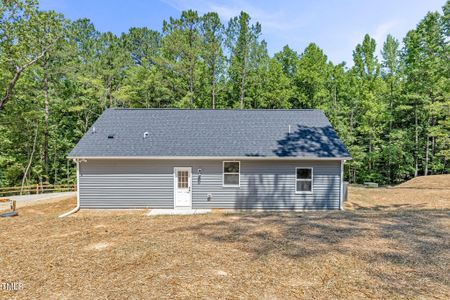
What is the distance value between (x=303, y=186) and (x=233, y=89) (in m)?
18.2

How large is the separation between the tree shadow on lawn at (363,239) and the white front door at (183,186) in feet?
16.0

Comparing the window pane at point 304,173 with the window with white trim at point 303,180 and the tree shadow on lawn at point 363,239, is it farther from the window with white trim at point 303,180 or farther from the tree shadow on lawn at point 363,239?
the tree shadow on lawn at point 363,239

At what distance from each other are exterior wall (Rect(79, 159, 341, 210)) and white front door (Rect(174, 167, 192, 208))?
0.19 metres

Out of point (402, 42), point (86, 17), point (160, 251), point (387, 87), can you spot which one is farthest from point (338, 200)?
point (86, 17)

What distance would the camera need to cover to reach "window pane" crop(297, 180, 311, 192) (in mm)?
12734

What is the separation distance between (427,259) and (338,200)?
324 inches

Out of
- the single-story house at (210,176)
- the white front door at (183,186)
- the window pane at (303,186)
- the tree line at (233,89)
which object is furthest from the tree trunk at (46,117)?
the window pane at (303,186)

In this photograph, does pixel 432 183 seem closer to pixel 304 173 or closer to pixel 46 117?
pixel 304 173

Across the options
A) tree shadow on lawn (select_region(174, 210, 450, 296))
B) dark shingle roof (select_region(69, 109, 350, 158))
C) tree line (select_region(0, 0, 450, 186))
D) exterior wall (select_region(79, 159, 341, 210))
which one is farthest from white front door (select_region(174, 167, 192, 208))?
tree line (select_region(0, 0, 450, 186))

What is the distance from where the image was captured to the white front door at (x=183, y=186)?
12.7 metres

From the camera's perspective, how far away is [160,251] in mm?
5137

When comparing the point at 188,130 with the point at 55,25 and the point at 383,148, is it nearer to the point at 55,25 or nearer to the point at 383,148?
the point at 55,25

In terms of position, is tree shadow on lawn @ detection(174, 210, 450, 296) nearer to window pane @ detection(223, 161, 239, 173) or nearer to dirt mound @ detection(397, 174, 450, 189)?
window pane @ detection(223, 161, 239, 173)

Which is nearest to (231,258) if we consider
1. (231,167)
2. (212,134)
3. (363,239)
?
(363,239)
